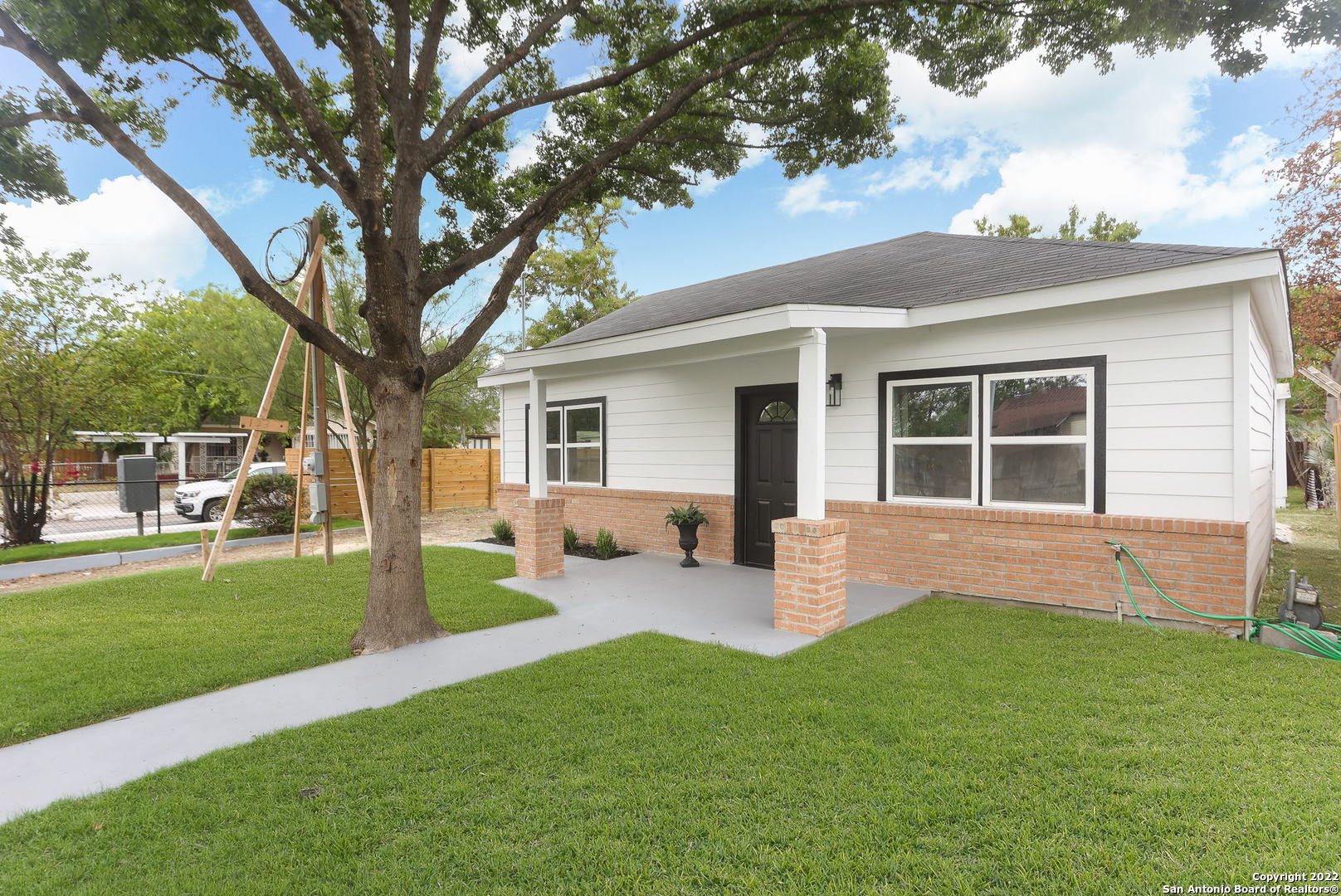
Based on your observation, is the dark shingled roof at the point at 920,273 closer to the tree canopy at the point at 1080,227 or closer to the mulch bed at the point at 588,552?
the mulch bed at the point at 588,552

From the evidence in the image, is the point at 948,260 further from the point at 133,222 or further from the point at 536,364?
the point at 133,222

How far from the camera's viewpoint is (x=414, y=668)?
14.9 feet

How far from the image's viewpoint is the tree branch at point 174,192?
4207 mm

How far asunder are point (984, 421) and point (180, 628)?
7574mm

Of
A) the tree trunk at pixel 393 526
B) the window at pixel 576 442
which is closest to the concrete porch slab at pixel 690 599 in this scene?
the tree trunk at pixel 393 526

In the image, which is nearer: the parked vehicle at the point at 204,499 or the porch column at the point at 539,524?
the porch column at the point at 539,524

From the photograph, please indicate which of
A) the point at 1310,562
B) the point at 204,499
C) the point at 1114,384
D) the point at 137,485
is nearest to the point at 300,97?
the point at 1114,384

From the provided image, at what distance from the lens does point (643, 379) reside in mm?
9258

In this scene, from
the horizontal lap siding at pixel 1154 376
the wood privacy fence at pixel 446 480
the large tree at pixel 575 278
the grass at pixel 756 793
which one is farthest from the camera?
the large tree at pixel 575 278

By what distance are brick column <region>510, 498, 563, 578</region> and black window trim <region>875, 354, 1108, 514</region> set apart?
376 cm

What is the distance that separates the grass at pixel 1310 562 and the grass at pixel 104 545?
1315 cm

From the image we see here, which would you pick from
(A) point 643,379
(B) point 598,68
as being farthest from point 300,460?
(B) point 598,68

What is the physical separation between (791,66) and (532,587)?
6.34m

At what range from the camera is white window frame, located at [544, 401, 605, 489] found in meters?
9.99
